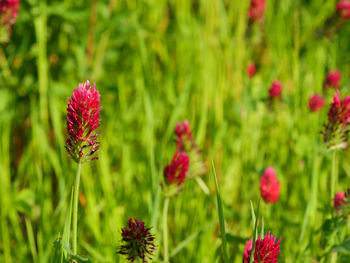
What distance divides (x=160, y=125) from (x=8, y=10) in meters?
1.03

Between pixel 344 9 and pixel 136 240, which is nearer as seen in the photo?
pixel 136 240

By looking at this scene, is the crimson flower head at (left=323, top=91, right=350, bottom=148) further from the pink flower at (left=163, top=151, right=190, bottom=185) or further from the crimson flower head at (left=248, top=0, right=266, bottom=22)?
the crimson flower head at (left=248, top=0, right=266, bottom=22)

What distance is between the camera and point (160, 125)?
2.43 meters

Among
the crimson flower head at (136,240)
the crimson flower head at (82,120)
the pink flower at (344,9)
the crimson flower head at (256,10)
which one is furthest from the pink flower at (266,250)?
the pink flower at (344,9)

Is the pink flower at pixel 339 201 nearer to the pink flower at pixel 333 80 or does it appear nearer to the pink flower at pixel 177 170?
the pink flower at pixel 177 170

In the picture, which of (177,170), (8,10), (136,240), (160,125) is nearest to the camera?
(136,240)

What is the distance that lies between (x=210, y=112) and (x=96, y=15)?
826mm

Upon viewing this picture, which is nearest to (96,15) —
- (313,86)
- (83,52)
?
(83,52)

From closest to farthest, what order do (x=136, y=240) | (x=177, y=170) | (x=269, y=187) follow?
(x=136, y=240) → (x=177, y=170) → (x=269, y=187)

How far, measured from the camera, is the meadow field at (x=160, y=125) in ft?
5.89

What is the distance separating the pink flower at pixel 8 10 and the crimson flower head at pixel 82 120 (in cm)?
91

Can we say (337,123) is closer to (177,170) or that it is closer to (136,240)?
(177,170)

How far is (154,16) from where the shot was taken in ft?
9.15

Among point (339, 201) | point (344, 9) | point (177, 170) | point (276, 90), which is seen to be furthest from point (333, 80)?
point (177, 170)
